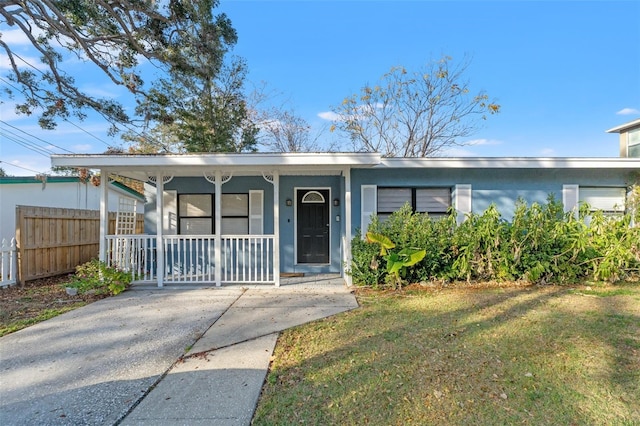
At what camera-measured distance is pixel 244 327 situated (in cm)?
443

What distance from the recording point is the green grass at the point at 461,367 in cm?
244

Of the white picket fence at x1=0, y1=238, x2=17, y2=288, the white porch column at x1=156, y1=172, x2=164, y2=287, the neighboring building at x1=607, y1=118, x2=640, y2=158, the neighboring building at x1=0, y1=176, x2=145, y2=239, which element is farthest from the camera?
the neighboring building at x1=0, y1=176, x2=145, y2=239

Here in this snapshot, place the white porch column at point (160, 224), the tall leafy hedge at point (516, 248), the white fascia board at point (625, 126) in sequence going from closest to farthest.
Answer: the tall leafy hedge at point (516, 248) < the white porch column at point (160, 224) < the white fascia board at point (625, 126)

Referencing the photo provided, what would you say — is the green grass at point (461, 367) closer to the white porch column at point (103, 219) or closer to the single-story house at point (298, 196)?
the single-story house at point (298, 196)

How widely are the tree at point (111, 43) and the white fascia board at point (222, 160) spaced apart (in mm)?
4055

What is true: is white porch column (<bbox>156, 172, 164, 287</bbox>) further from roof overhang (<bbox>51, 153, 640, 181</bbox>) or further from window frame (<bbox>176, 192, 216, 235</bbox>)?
window frame (<bbox>176, 192, 216, 235</bbox>)

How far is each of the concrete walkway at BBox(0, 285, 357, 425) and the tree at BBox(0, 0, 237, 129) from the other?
680cm

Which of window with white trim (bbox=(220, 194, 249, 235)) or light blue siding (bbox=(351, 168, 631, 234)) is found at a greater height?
light blue siding (bbox=(351, 168, 631, 234))

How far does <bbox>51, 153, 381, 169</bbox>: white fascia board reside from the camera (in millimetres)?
6324

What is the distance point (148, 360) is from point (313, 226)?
17.6 feet

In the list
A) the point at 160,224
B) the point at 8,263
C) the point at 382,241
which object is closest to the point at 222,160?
the point at 160,224

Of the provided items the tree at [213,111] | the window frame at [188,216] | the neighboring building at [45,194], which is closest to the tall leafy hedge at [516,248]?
the window frame at [188,216]

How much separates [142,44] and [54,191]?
772 centimetres

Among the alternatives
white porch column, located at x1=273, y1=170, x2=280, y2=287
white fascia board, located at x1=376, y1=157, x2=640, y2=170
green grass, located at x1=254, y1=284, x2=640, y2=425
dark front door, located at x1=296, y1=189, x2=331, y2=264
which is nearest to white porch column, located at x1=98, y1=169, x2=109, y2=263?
white porch column, located at x1=273, y1=170, x2=280, y2=287
